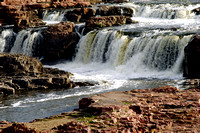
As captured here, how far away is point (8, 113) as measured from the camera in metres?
18.0

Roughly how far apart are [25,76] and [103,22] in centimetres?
1379

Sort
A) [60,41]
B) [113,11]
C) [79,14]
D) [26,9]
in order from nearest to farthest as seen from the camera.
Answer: [60,41] < [79,14] < [113,11] < [26,9]

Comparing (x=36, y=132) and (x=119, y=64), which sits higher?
(x=36, y=132)

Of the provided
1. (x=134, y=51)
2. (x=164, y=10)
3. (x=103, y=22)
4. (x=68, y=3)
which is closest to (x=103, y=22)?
(x=103, y=22)

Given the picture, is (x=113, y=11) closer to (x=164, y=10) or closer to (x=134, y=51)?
(x=164, y=10)

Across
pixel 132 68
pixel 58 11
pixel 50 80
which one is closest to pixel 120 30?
pixel 132 68

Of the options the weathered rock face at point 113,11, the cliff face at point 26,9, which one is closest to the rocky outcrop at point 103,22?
the weathered rock face at point 113,11

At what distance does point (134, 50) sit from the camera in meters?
29.8

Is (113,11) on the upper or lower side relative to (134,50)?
upper

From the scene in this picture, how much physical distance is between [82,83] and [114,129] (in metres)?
13.1

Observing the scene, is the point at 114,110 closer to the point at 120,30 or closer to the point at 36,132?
the point at 36,132

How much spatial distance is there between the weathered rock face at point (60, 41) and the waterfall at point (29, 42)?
190cm

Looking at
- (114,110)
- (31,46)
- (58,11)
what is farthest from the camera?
(58,11)

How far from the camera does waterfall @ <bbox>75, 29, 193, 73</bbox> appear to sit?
27391 millimetres
